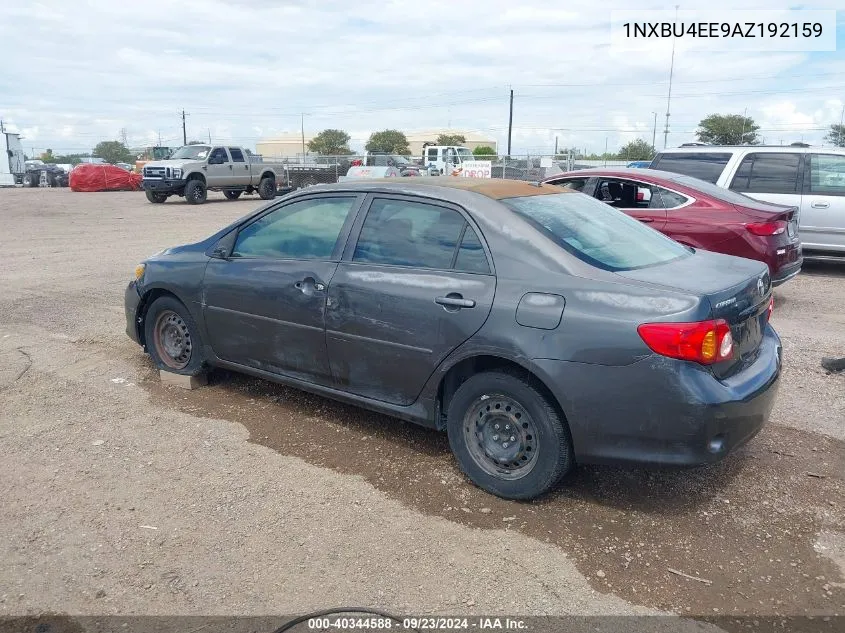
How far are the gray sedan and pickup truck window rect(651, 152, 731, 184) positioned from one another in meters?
6.01

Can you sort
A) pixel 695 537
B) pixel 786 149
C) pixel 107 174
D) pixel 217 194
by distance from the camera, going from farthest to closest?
1. pixel 107 174
2. pixel 217 194
3. pixel 786 149
4. pixel 695 537

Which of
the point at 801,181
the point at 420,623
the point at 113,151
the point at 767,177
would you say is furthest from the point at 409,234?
the point at 113,151

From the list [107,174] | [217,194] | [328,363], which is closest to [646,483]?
[328,363]

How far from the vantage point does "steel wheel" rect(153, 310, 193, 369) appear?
16.9ft

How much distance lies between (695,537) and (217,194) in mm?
32002

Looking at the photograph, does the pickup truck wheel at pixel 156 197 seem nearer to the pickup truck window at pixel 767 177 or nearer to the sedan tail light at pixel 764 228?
the pickup truck window at pixel 767 177

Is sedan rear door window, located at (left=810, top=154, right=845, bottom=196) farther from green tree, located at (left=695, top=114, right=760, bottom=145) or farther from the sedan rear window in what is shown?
green tree, located at (left=695, top=114, right=760, bottom=145)

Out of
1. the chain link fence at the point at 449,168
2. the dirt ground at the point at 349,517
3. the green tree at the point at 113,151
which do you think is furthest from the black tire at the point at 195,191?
the green tree at the point at 113,151

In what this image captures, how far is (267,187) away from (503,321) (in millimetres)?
25788

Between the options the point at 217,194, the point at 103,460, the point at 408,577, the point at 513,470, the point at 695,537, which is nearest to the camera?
the point at 408,577

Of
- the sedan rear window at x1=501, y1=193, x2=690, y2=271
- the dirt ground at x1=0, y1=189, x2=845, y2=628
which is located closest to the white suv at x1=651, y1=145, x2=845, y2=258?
the dirt ground at x1=0, y1=189, x2=845, y2=628

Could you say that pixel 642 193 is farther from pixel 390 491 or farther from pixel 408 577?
pixel 408 577

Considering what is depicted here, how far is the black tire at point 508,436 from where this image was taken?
3.41 meters

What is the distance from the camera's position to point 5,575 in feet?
9.89
